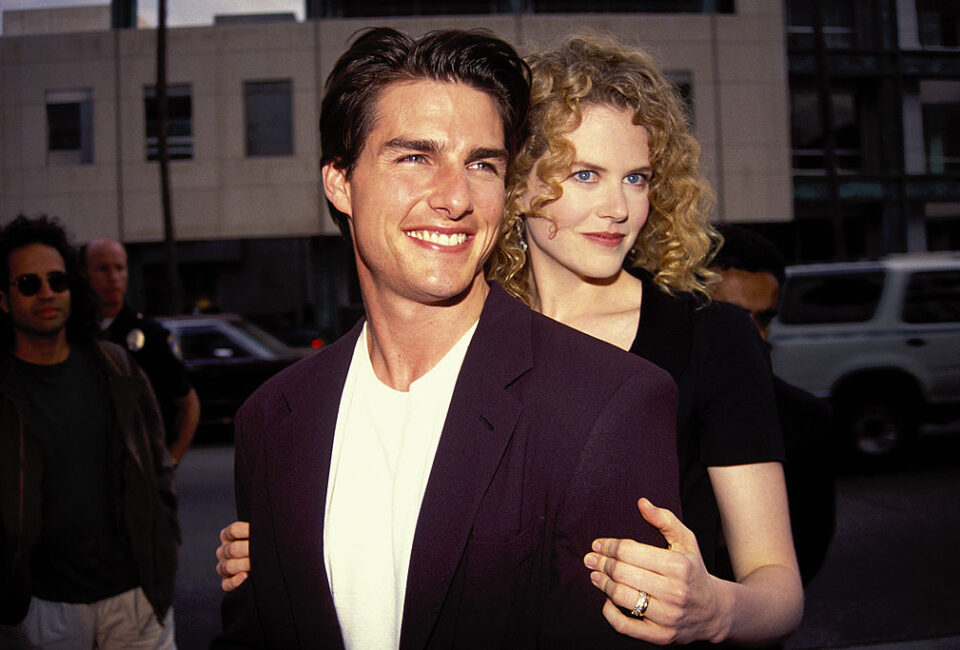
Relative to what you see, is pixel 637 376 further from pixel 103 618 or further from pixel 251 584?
pixel 103 618

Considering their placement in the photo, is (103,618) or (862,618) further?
(862,618)

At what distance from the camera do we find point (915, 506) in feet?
25.9

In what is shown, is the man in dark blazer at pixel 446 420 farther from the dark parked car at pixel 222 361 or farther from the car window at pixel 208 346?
the car window at pixel 208 346

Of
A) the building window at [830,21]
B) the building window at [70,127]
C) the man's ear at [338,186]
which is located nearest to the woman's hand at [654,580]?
the man's ear at [338,186]

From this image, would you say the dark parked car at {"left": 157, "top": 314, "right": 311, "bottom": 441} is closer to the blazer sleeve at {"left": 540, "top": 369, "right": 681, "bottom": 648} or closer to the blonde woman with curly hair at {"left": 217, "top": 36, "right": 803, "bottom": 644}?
the blonde woman with curly hair at {"left": 217, "top": 36, "right": 803, "bottom": 644}

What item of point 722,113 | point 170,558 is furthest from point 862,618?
point 722,113

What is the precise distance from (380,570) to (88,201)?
22.3 m

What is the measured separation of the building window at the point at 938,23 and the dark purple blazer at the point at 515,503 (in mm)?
26869

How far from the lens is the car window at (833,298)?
9227mm

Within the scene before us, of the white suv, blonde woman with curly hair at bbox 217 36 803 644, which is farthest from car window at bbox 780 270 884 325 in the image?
blonde woman with curly hair at bbox 217 36 803 644

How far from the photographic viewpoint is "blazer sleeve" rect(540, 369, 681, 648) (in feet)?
4.83

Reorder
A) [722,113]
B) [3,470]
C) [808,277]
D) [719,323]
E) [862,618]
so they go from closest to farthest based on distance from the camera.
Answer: [719,323] < [3,470] < [862,618] < [808,277] < [722,113]

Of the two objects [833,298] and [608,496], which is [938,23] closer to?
[833,298]

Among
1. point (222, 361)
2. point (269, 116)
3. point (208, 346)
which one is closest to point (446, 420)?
point (222, 361)
